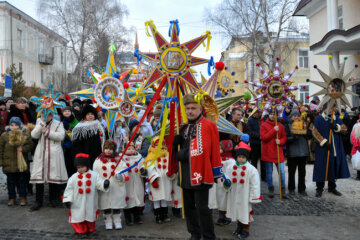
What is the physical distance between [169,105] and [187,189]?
144 centimetres

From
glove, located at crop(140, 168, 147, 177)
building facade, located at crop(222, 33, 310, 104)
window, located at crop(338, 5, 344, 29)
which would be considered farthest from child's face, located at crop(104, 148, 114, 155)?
building facade, located at crop(222, 33, 310, 104)

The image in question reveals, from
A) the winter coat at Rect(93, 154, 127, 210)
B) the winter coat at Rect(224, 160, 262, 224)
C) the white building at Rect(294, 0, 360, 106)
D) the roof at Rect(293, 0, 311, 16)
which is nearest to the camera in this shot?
the winter coat at Rect(224, 160, 262, 224)

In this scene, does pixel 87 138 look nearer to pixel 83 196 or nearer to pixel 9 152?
pixel 83 196

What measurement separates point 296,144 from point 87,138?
4348mm

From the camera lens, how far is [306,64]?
2875 cm

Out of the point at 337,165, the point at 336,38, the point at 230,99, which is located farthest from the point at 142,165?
the point at 336,38

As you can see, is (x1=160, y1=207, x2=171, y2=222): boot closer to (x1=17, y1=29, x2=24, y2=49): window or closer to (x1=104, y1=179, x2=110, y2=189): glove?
(x1=104, y1=179, x2=110, y2=189): glove

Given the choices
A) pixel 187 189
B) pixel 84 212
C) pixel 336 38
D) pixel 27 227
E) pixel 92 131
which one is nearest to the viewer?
pixel 187 189

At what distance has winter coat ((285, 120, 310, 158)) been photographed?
724 cm

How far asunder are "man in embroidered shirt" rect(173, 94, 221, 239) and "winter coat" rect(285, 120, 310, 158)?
363 cm

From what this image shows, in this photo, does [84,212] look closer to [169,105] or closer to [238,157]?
[169,105]

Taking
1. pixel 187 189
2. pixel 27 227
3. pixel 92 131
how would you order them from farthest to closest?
pixel 92 131, pixel 27 227, pixel 187 189

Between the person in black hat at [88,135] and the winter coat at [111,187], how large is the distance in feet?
3.18

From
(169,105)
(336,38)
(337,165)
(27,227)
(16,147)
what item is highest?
(336,38)
